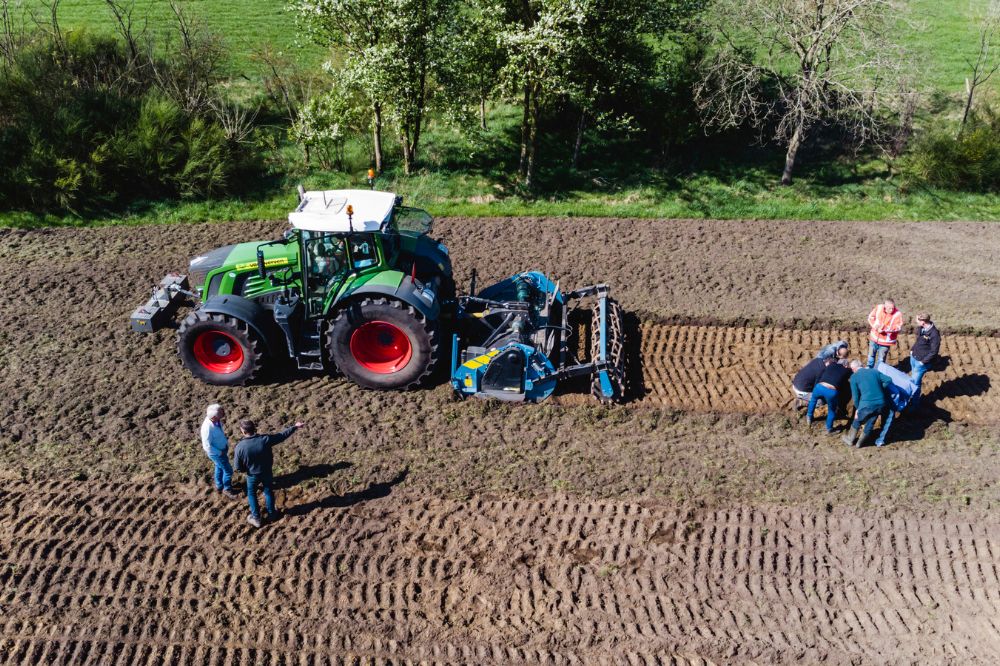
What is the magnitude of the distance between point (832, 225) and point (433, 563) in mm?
10499

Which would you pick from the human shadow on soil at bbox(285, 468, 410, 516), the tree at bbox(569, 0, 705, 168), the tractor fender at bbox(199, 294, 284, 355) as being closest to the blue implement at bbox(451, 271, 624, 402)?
the human shadow on soil at bbox(285, 468, 410, 516)

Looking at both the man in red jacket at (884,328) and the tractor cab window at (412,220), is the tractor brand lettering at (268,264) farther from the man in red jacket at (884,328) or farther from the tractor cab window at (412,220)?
the man in red jacket at (884,328)

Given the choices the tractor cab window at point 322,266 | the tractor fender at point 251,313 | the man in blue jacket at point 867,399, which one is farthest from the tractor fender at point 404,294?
the man in blue jacket at point 867,399

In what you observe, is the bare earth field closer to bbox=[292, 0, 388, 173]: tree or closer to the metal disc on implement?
the metal disc on implement

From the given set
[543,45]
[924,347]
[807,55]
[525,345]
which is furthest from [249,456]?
[807,55]

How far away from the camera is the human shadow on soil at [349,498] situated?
771 cm

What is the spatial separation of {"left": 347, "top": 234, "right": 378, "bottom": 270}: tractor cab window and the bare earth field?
1.55 meters

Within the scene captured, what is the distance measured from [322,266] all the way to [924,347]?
288 inches

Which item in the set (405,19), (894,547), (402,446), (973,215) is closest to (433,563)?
(402,446)

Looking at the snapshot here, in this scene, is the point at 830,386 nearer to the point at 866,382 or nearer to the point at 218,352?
the point at 866,382

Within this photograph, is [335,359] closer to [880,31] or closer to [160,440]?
[160,440]

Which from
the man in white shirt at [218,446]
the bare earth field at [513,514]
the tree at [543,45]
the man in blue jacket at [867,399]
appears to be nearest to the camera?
the bare earth field at [513,514]

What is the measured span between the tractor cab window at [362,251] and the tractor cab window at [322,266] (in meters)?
0.09

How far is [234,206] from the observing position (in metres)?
14.9
